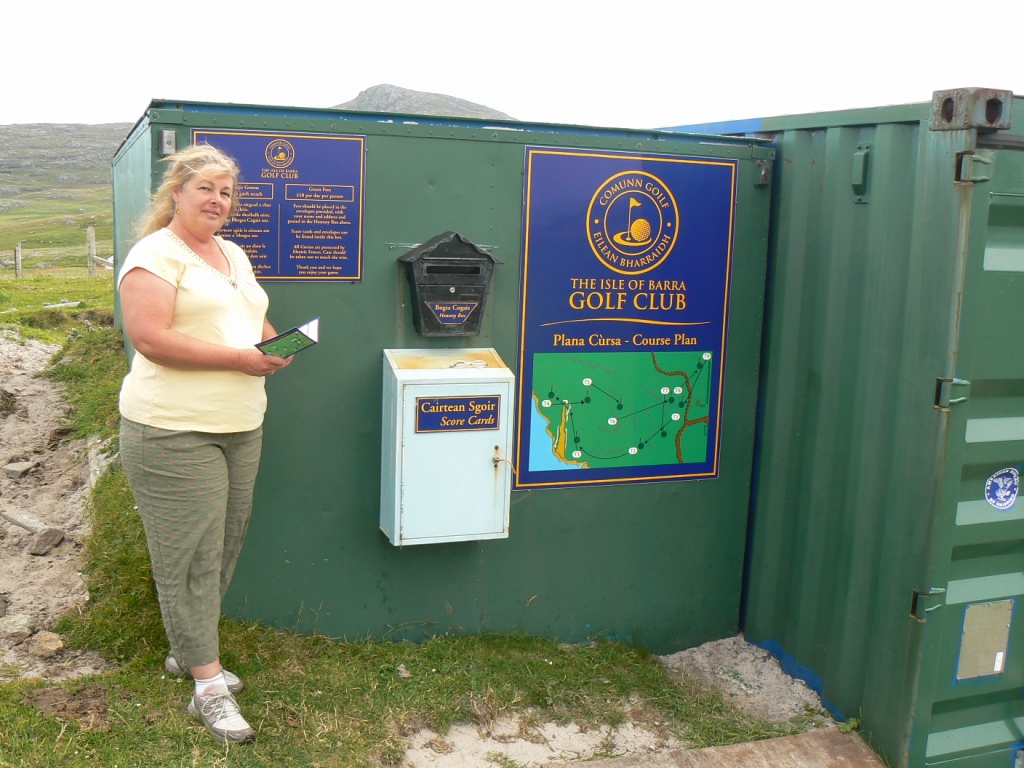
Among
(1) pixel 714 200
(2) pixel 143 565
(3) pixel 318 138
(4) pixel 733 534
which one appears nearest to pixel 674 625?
(4) pixel 733 534

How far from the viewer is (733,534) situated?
4590 mm

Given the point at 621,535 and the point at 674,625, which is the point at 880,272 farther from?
the point at 674,625

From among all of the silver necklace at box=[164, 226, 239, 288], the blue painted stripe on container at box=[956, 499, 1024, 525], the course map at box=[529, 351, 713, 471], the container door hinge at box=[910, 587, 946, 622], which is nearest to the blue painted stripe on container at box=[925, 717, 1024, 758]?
the container door hinge at box=[910, 587, 946, 622]

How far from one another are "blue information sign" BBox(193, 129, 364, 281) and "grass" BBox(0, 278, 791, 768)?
144cm

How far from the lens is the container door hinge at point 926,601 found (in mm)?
3469

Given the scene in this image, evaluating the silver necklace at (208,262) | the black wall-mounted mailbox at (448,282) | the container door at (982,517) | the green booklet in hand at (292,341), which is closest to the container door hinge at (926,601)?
the container door at (982,517)

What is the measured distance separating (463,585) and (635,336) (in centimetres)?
135

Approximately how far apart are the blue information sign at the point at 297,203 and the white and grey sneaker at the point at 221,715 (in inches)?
60.7

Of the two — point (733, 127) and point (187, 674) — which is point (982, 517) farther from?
point (187, 674)

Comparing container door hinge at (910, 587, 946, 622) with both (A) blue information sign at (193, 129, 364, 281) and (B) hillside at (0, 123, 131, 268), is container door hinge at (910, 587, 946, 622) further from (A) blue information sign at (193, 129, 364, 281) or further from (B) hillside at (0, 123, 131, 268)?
(B) hillside at (0, 123, 131, 268)

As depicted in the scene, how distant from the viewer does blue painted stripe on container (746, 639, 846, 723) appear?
157 inches

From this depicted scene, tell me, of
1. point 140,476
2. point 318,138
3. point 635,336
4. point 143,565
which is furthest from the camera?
point 635,336

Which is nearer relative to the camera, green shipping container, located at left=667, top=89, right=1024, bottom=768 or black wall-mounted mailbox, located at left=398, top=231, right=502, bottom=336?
green shipping container, located at left=667, top=89, right=1024, bottom=768

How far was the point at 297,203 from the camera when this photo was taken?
145 inches
